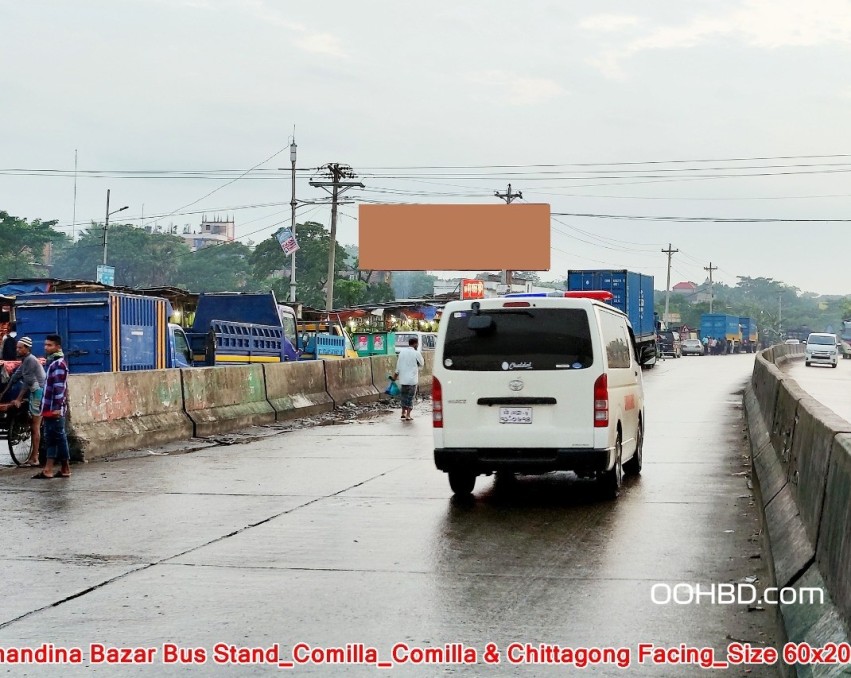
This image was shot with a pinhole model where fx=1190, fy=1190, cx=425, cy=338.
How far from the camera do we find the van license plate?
1213 cm

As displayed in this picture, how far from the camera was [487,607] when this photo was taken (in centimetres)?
742

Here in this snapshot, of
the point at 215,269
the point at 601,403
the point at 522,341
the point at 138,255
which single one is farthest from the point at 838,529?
the point at 215,269

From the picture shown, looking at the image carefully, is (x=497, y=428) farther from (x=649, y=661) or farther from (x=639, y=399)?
(x=649, y=661)

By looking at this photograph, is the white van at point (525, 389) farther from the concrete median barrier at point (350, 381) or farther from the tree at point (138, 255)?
the tree at point (138, 255)

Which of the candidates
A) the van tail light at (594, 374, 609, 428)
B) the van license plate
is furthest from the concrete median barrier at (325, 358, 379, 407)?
the van tail light at (594, 374, 609, 428)

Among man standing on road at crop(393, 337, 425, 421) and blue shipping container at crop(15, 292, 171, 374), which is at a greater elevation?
blue shipping container at crop(15, 292, 171, 374)

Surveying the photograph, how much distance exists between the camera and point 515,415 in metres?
12.2

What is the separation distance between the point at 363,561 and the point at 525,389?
3.67 metres

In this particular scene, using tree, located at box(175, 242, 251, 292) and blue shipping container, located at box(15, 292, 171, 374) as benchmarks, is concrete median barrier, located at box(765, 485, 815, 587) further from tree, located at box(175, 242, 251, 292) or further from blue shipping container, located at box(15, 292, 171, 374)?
tree, located at box(175, 242, 251, 292)

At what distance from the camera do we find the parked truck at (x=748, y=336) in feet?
394

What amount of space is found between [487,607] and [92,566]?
3224mm

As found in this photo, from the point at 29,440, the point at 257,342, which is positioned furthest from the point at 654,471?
the point at 257,342

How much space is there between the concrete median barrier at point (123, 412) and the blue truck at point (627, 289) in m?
32.6

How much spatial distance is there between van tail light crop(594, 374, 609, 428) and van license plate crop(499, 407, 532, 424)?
0.67m
